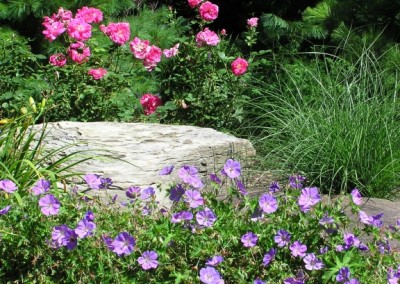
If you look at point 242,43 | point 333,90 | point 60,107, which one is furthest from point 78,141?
point 242,43

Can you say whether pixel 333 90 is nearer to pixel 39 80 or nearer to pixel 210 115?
pixel 210 115

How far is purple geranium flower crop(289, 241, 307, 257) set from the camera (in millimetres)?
2766

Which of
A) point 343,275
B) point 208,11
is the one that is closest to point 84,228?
point 343,275

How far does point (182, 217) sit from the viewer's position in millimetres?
2820

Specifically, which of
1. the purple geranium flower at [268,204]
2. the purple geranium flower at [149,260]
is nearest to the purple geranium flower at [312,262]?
the purple geranium flower at [268,204]

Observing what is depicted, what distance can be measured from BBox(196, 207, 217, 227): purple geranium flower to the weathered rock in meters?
1.41

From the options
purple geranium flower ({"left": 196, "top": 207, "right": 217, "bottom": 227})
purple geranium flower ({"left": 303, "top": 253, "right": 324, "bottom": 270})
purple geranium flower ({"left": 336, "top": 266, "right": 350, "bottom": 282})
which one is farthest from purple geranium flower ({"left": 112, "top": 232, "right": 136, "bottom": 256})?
purple geranium flower ({"left": 336, "top": 266, "right": 350, "bottom": 282})

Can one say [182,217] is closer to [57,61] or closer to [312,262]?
[312,262]

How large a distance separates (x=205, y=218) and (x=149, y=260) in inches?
11.0

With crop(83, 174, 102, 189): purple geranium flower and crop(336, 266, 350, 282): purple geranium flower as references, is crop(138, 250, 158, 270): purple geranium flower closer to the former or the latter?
crop(83, 174, 102, 189): purple geranium flower

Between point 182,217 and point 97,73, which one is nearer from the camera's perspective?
point 182,217

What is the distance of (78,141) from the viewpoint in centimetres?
459

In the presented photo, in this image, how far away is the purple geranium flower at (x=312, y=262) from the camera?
274 centimetres

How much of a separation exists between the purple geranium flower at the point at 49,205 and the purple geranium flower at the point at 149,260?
41cm
